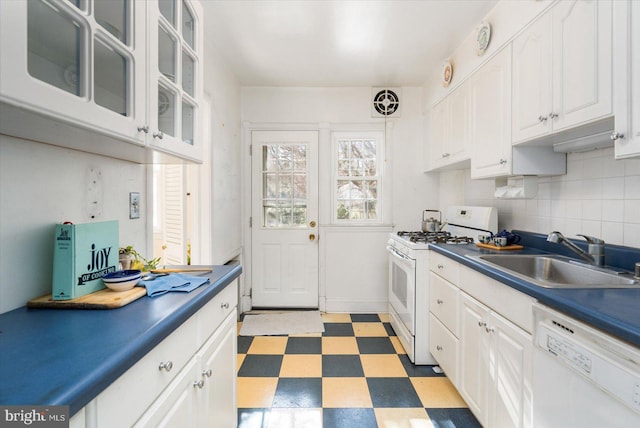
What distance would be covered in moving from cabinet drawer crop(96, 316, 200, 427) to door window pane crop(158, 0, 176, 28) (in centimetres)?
121

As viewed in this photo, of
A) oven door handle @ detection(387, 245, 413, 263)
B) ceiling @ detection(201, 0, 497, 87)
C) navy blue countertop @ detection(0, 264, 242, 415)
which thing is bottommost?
oven door handle @ detection(387, 245, 413, 263)

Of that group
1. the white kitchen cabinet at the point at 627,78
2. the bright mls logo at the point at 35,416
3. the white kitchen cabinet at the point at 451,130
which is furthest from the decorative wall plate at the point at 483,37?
the bright mls logo at the point at 35,416

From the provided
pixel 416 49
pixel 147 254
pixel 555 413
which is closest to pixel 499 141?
pixel 416 49

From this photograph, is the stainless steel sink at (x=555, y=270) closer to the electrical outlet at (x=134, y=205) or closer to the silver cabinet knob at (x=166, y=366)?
the silver cabinet knob at (x=166, y=366)

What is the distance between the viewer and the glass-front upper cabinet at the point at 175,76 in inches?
44.3

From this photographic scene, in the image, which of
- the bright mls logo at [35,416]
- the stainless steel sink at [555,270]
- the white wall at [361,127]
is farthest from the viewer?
the white wall at [361,127]

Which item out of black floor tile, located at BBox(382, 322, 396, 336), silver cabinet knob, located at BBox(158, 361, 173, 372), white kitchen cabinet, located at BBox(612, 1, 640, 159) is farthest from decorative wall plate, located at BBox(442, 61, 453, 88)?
silver cabinet knob, located at BBox(158, 361, 173, 372)

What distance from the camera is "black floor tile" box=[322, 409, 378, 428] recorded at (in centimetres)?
163

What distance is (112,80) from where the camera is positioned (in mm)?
937

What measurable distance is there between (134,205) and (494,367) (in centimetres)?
190

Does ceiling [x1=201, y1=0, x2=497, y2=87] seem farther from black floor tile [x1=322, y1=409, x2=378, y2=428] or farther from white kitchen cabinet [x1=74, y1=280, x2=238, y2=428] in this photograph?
black floor tile [x1=322, y1=409, x2=378, y2=428]

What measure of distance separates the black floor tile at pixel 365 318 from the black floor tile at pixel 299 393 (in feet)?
3.79

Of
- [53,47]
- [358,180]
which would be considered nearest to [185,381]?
[53,47]

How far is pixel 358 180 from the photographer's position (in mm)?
3402
